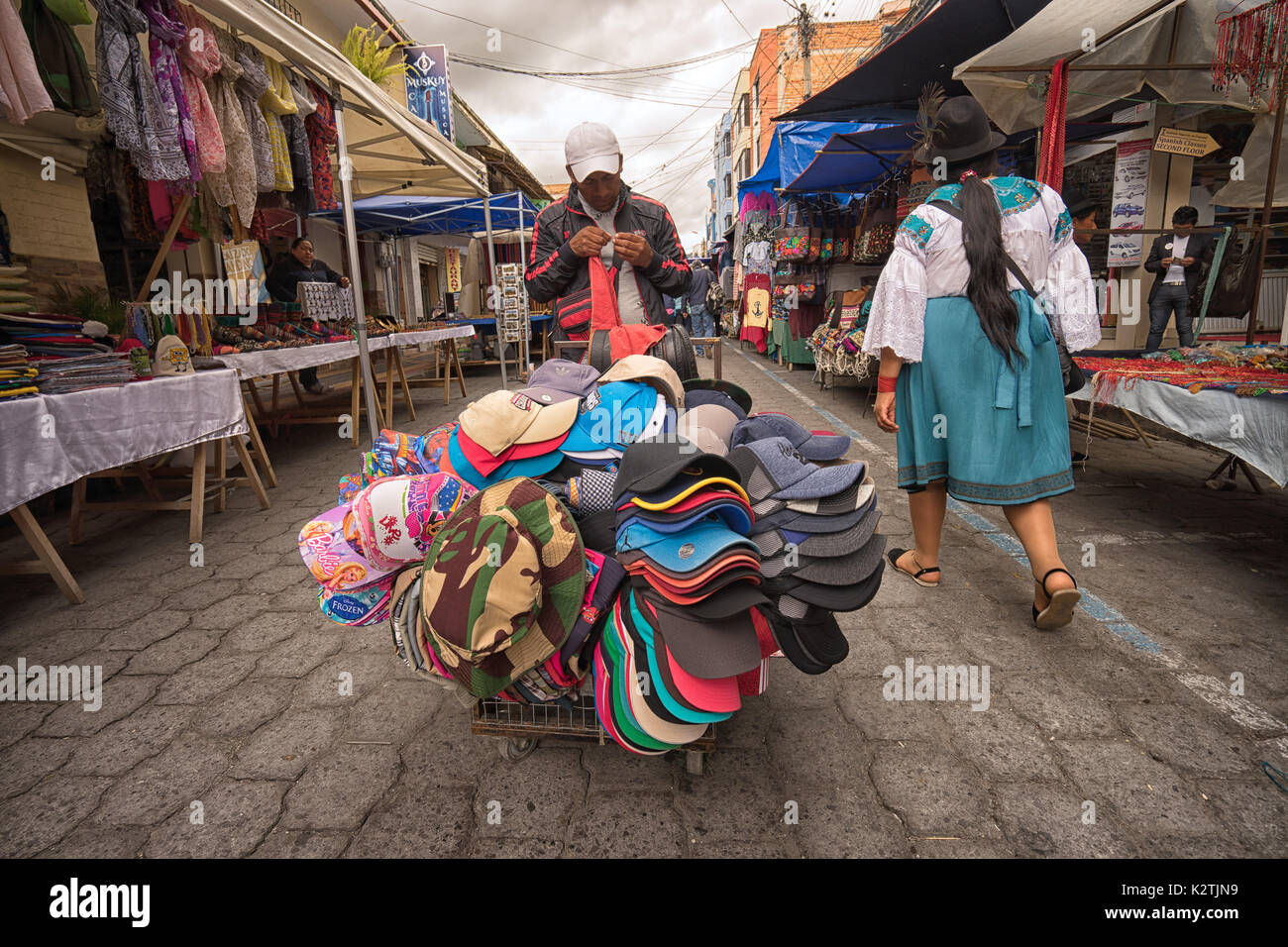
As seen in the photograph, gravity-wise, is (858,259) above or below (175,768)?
above

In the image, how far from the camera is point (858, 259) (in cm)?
833

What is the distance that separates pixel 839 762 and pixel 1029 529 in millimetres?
1373

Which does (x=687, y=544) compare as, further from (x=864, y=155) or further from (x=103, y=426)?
(x=864, y=155)

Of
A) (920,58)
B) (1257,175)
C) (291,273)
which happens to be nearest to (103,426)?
(291,273)

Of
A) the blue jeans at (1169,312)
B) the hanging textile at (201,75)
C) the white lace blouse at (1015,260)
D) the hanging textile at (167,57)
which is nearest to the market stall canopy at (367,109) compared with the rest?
the hanging textile at (201,75)

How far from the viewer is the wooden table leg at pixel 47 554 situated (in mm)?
2715

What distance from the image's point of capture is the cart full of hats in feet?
4.31

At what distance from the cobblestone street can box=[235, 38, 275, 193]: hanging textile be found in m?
3.09

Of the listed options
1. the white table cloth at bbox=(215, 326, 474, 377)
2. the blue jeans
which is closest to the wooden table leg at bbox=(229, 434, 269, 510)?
the white table cloth at bbox=(215, 326, 474, 377)

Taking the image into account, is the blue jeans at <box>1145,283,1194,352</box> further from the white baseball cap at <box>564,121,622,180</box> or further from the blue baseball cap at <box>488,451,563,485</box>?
the blue baseball cap at <box>488,451,563,485</box>

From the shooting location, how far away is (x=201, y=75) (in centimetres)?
380

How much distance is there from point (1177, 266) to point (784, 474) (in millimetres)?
7719
